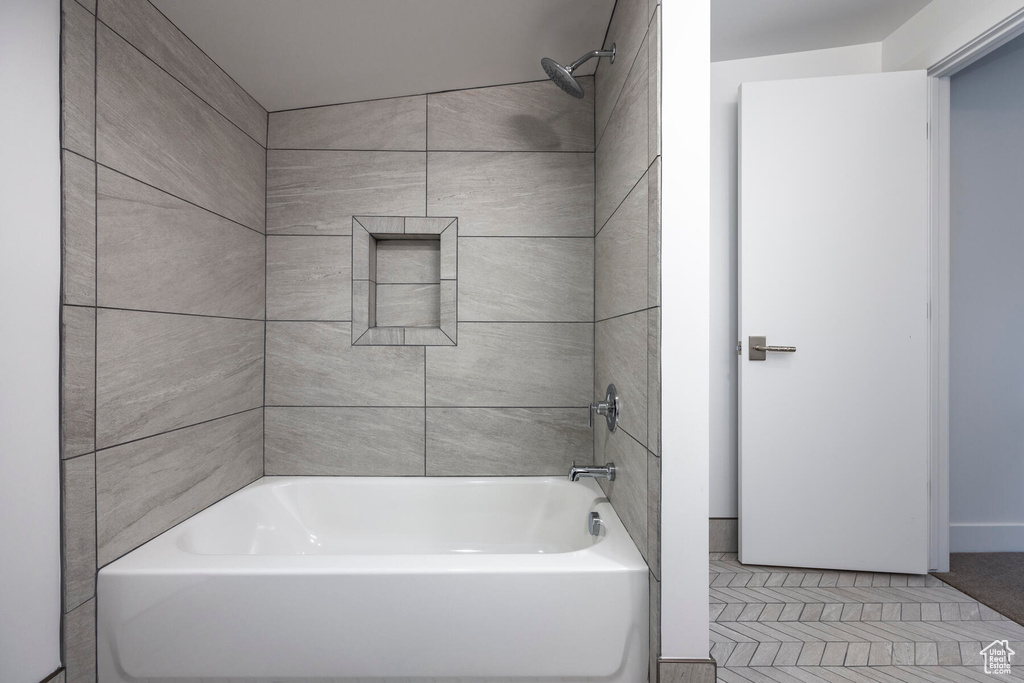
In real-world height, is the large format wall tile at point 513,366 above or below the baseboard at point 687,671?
above

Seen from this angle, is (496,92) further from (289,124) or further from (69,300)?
(69,300)

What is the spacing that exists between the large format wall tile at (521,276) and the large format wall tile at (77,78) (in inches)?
48.6

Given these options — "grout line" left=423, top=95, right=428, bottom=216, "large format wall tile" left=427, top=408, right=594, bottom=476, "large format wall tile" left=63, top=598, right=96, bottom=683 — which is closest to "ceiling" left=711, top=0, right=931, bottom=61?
"grout line" left=423, top=95, right=428, bottom=216

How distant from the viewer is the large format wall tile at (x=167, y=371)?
1.36 metres

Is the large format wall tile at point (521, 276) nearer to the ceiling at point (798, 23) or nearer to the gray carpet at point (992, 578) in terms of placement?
the ceiling at point (798, 23)

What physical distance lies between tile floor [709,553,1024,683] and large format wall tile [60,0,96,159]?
2.24 metres

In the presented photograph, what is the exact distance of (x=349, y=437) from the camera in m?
2.20

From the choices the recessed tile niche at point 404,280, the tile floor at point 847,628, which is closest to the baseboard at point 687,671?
the tile floor at point 847,628

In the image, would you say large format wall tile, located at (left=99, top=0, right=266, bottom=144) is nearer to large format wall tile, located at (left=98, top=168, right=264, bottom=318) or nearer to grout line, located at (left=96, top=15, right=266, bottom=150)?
grout line, located at (left=96, top=15, right=266, bottom=150)

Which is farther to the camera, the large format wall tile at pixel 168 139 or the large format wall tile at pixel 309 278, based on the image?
the large format wall tile at pixel 309 278

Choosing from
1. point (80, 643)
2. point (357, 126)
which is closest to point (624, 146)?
point (357, 126)

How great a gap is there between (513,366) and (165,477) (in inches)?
49.7

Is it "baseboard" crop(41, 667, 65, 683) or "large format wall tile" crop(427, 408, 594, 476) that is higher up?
"large format wall tile" crop(427, 408, 594, 476)

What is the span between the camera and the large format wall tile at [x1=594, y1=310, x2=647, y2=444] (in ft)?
4.57
